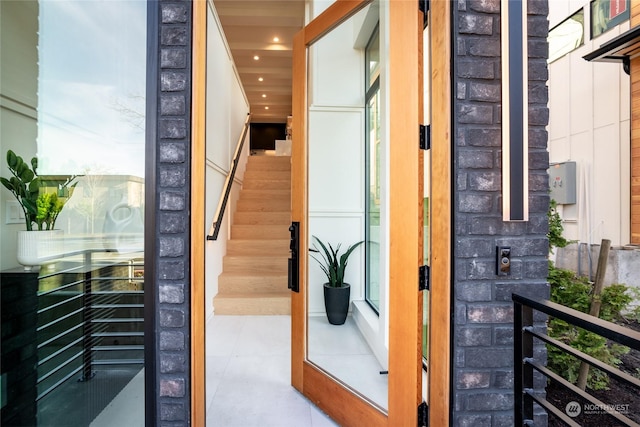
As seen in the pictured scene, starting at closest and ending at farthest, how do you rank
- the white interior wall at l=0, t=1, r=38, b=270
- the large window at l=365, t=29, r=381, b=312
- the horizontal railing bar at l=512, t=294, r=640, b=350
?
the horizontal railing bar at l=512, t=294, r=640, b=350 < the white interior wall at l=0, t=1, r=38, b=270 < the large window at l=365, t=29, r=381, b=312

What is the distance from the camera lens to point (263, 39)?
17.6ft

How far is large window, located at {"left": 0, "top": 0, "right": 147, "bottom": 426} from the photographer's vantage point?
1.11 metres

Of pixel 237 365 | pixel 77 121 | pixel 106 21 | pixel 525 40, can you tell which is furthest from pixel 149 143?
pixel 237 365

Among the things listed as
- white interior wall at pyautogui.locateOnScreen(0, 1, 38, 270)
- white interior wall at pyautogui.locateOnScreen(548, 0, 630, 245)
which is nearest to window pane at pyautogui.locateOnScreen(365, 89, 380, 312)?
white interior wall at pyautogui.locateOnScreen(0, 1, 38, 270)

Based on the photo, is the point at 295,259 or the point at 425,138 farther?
the point at 295,259

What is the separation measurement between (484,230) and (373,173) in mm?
999

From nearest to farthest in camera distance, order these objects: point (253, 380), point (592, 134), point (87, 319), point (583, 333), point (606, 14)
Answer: point (87, 319) → point (583, 333) → point (253, 380) → point (606, 14) → point (592, 134)

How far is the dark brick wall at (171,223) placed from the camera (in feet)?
3.82

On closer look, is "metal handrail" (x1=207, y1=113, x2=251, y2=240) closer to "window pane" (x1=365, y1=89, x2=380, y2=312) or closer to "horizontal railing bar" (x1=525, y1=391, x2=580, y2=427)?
"window pane" (x1=365, y1=89, x2=380, y2=312)

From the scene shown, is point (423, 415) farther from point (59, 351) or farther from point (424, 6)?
point (424, 6)

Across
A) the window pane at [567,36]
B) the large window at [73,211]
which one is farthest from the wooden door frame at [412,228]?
the window pane at [567,36]

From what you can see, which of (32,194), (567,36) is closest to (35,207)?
(32,194)

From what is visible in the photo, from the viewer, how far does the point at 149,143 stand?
3.85 ft

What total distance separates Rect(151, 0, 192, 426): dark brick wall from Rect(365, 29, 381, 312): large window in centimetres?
115
